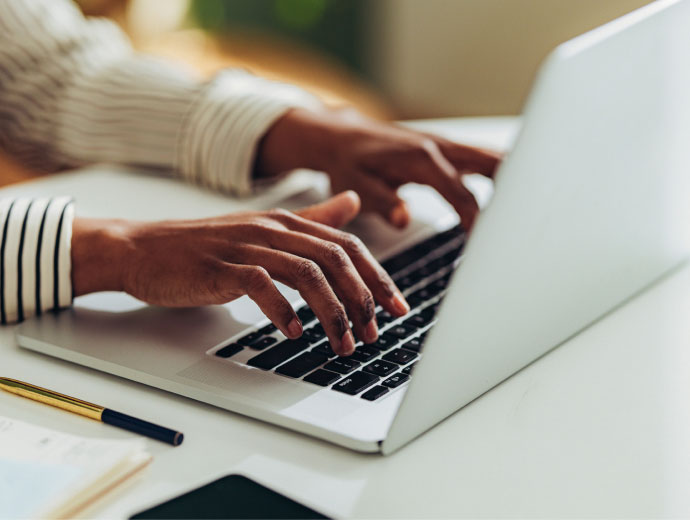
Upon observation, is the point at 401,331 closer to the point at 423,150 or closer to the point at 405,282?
the point at 405,282

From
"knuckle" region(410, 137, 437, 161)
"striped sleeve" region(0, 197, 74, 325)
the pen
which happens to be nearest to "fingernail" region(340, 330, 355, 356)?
the pen

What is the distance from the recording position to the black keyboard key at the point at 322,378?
51cm

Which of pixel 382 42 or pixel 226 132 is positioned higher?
pixel 226 132

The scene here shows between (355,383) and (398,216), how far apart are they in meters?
0.33

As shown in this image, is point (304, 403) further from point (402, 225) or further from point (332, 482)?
point (402, 225)

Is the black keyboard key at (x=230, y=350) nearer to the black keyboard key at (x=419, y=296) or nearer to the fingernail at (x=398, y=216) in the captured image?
the black keyboard key at (x=419, y=296)

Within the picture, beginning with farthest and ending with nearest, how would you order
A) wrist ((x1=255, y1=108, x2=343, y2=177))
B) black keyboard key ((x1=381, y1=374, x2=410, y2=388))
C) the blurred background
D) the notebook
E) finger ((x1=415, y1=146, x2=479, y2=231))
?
the blurred background
wrist ((x1=255, y1=108, x2=343, y2=177))
finger ((x1=415, y1=146, x2=479, y2=231))
black keyboard key ((x1=381, y1=374, x2=410, y2=388))
the notebook

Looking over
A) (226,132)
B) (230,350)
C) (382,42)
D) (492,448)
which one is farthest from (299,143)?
(382,42)

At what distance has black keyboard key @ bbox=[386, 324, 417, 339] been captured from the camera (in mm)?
577

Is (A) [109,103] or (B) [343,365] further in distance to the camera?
(A) [109,103]

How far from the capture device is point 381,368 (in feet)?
1.72

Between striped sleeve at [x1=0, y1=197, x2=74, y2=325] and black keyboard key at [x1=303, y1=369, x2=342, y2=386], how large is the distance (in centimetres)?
23

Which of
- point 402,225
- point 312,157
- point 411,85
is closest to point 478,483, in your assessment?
point 402,225

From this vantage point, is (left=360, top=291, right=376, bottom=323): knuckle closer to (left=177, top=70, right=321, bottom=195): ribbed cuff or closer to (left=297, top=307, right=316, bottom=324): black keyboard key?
(left=297, top=307, right=316, bottom=324): black keyboard key
